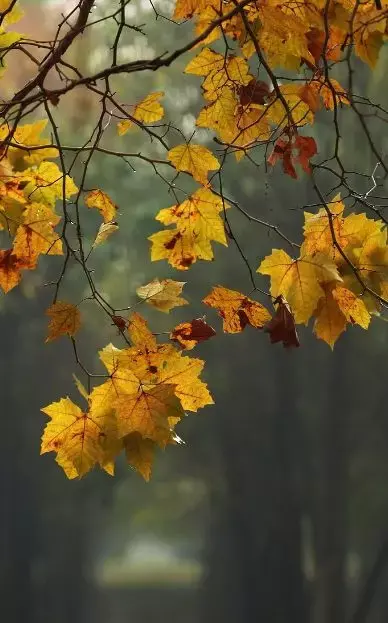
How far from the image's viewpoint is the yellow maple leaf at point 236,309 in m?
1.08

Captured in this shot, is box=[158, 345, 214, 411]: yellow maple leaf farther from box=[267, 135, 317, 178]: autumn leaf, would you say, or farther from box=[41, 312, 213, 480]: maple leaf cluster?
box=[267, 135, 317, 178]: autumn leaf

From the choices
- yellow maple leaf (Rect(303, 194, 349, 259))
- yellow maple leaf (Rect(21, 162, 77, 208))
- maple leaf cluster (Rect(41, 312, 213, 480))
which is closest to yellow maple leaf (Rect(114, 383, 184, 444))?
maple leaf cluster (Rect(41, 312, 213, 480))

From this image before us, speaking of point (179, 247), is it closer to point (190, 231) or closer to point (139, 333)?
point (190, 231)

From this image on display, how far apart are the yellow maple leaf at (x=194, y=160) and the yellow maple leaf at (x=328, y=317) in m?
0.29

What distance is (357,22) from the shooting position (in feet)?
2.98

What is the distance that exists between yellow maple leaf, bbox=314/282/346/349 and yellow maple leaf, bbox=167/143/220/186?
29cm

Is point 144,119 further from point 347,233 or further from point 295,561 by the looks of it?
point 295,561

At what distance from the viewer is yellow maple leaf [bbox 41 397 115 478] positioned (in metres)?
0.96

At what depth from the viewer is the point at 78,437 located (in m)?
0.97

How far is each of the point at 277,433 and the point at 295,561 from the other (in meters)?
1.18

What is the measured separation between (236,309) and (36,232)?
0.92 ft

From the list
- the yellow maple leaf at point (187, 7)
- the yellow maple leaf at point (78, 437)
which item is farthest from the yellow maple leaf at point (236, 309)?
the yellow maple leaf at point (187, 7)

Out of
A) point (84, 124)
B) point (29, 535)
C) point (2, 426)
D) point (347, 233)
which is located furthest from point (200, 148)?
point (29, 535)

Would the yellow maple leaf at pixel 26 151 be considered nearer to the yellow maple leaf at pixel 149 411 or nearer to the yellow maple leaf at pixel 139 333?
the yellow maple leaf at pixel 139 333
